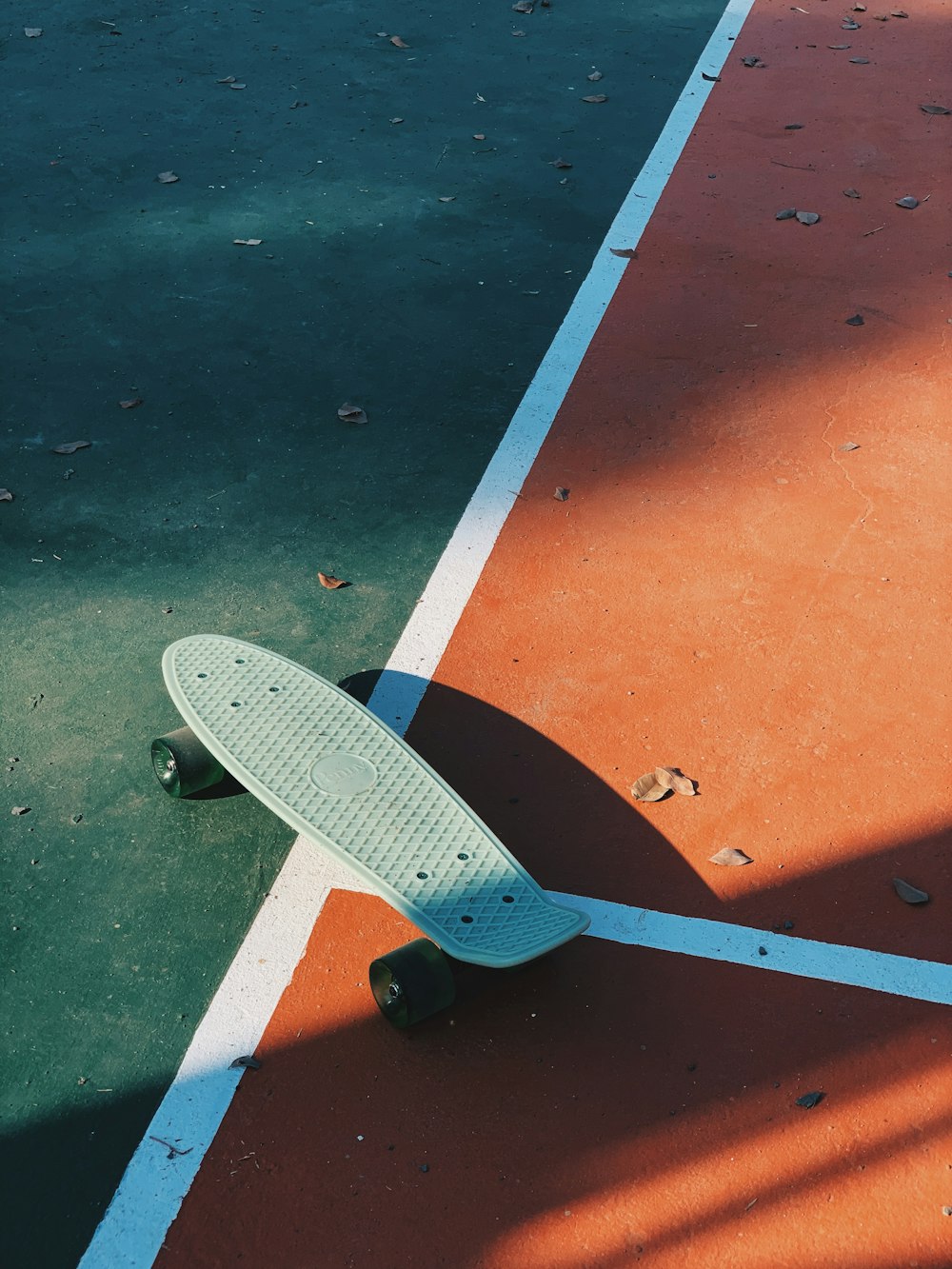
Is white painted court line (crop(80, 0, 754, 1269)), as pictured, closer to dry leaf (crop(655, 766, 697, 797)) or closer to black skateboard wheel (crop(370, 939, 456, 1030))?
black skateboard wheel (crop(370, 939, 456, 1030))

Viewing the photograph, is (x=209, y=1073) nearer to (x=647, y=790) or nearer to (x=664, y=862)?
(x=664, y=862)

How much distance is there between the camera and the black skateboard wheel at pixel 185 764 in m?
3.91

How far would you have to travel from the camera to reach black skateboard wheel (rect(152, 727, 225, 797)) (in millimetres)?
3914

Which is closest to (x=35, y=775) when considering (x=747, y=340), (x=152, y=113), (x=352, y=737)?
(x=352, y=737)

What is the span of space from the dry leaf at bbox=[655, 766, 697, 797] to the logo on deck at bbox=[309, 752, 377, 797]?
963mm

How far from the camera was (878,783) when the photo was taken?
4125 mm

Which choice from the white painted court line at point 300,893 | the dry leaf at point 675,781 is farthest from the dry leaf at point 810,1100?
the white painted court line at point 300,893

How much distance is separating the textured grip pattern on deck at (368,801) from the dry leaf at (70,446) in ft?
5.50

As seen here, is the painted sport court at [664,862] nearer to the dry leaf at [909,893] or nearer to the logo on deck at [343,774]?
the dry leaf at [909,893]

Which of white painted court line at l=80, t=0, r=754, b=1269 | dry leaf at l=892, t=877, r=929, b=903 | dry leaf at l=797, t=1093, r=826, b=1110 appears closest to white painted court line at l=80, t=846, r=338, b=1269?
white painted court line at l=80, t=0, r=754, b=1269

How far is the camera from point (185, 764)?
390 centimetres

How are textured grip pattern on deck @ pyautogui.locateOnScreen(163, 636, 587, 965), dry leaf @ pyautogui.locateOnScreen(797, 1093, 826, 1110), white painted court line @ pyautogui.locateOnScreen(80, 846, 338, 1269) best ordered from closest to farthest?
white painted court line @ pyautogui.locateOnScreen(80, 846, 338, 1269)
dry leaf @ pyautogui.locateOnScreen(797, 1093, 826, 1110)
textured grip pattern on deck @ pyautogui.locateOnScreen(163, 636, 587, 965)

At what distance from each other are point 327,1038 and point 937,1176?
1.61 m

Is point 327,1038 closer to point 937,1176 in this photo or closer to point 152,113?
point 937,1176
